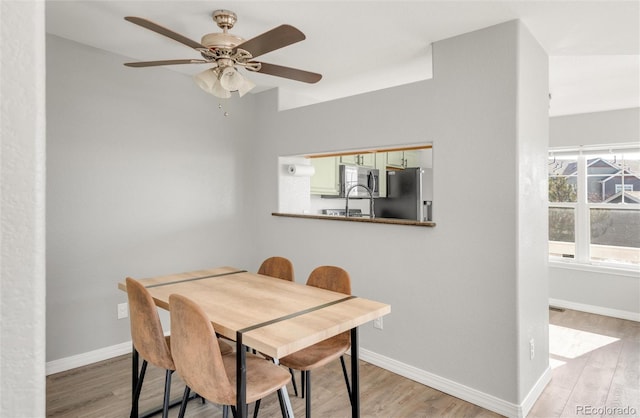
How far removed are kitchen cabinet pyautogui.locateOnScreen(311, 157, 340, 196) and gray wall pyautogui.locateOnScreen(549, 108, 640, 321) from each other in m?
2.73

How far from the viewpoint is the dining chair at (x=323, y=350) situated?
190 cm

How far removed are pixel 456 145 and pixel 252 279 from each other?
161 centimetres

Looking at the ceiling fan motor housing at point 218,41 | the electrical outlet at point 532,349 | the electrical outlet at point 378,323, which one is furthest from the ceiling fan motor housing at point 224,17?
the electrical outlet at point 532,349

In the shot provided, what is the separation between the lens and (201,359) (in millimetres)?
1492

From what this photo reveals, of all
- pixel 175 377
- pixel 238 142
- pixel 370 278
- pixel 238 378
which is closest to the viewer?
pixel 238 378

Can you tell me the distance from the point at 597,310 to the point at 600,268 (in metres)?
0.48

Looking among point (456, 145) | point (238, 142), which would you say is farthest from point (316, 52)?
point (238, 142)

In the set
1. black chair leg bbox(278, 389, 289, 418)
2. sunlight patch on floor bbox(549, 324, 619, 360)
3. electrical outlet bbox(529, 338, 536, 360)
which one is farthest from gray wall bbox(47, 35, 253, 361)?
sunlight patch on floor bbox(549, 324, 619, 360)

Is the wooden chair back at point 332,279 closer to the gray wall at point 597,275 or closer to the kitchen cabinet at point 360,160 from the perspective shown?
the kitchen cabinet at point 360,160

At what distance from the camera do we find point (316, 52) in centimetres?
274

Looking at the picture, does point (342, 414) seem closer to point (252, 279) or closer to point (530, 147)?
point (252, 279)

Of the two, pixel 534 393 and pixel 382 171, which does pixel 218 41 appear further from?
pixel 382 171

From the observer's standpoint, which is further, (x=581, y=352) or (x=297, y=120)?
(x=297, y=120)

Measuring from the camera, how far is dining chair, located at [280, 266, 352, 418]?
1.90 meters
